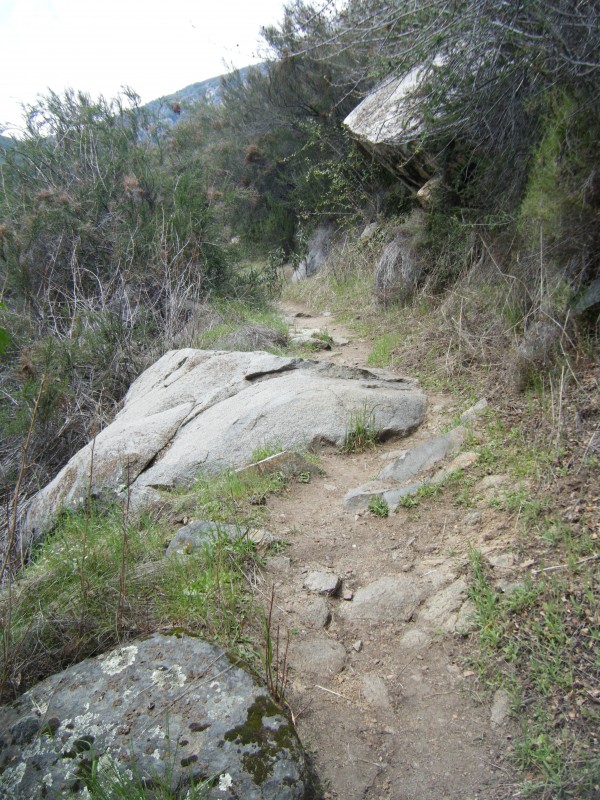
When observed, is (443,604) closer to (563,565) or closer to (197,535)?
(563,565)

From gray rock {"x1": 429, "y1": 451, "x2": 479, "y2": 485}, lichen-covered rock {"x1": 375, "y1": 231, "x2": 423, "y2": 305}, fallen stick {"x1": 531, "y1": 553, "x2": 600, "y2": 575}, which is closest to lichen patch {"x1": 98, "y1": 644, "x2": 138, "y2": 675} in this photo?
fallen stick {"x1": 531, "y1": 553, "x2": 600, "y2": 575}

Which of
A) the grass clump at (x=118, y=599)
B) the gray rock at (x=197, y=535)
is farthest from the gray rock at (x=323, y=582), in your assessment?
the gray rock at (x=197, y=535)

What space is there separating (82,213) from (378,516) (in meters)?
6.90

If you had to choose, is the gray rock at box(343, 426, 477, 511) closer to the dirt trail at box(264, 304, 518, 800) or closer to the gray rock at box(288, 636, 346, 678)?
the dirt trail at box(264, 304, 518, 800)

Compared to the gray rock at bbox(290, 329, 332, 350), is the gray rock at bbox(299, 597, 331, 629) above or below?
below

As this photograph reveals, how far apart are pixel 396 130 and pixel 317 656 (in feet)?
19.3

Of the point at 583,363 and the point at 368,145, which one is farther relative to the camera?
the point at 368,145

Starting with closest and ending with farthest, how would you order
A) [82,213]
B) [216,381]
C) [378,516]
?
1. [378,516]
2. [216,381]
3. [82,213]

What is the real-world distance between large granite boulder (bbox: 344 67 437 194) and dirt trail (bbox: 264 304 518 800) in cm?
409

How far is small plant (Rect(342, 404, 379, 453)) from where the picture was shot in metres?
4.22

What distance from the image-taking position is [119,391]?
23.1 ft

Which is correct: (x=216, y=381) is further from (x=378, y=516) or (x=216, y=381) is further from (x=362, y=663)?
(x=362, y=663)

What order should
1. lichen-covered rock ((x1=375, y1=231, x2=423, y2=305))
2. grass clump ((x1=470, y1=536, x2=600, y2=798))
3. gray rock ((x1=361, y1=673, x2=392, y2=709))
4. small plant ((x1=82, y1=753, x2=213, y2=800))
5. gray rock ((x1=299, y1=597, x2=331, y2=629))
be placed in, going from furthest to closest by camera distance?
lichen-covered rock ((x1=375, y1=231, x2=423, y2=305)) → gray rock ((x1=299, y1=597, x2=331, y2=629)) → gray rock ((x1=361, y1=673, x2=392, y2=709)) → grass clump ((x1=470, y1=536, x2=600, y2=798)) → small plant ((x1=82, y1=753, x2=213, y2=800))

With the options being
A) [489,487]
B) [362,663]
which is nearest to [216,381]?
[489,487]
